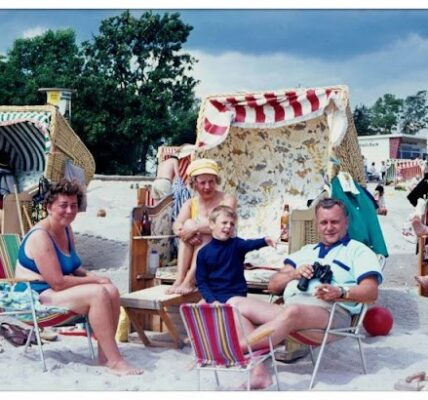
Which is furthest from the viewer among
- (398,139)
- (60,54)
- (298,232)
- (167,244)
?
(398,139)

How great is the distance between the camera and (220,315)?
3.55m

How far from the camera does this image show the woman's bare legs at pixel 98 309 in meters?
4.26

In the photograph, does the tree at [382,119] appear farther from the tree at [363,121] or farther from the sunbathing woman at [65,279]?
the sunbathing woman at [65,279]

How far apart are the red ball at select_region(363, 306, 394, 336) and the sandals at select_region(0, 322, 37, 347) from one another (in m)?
2.48

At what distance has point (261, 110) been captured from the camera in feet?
22.5

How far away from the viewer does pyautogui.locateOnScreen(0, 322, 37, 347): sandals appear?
4.89m

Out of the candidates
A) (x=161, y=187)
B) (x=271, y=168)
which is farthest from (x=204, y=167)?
(x=161, y=187)

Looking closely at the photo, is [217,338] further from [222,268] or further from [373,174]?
[373,174]

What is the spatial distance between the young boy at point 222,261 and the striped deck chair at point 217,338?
2.37ft

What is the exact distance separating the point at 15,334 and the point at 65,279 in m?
0.91

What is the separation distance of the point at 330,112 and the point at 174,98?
15344 mm

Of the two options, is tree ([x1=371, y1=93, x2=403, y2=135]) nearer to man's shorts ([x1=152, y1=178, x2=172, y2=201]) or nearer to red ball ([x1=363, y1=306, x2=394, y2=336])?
man's shorts ([x1=152, y1=178, x2=172, y2=201])

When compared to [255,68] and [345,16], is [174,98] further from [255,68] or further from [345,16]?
[345,16]
